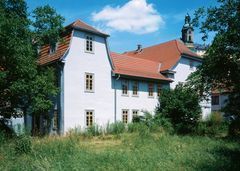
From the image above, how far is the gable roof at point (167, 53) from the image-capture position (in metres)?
38.0

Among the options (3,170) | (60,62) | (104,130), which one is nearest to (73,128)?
(104,130)

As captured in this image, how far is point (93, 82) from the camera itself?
95.8 feet

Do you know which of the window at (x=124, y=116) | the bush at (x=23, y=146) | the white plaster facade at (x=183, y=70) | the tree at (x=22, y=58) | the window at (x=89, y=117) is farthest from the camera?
the white plaster facade at (x=183, y=70)

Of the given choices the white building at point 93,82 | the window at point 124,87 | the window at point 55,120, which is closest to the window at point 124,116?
the white building at point 93,82

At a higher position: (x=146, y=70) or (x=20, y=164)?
(x=146, y=70)

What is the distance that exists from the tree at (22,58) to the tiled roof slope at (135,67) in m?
7.68

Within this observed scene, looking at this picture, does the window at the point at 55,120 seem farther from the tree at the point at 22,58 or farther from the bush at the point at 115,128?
the bush at the point at 115,128

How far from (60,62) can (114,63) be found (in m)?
6.88

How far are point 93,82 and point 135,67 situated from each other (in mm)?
6667

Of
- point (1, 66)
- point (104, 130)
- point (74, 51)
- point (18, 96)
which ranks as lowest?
point (104, 130)

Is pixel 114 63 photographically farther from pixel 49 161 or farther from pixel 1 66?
pixel 49 161

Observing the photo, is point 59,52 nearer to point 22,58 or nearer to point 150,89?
point 22,58

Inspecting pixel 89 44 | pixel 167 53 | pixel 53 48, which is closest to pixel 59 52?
pixel 53 48

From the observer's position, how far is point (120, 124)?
28.5m
